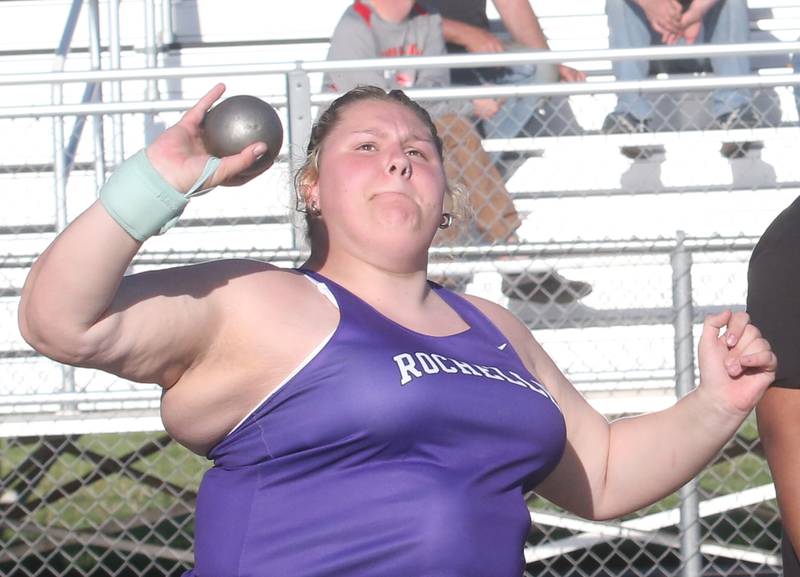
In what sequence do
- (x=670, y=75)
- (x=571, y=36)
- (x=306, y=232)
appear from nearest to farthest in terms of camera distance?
(x=306, y=232) → (x=670, y=75) → (x=571, y=36)

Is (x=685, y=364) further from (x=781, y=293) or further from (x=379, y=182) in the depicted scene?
(x=379, y=182)

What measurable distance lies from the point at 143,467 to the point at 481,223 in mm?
3218

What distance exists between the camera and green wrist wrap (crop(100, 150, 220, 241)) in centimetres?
165

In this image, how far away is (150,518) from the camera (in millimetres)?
6836

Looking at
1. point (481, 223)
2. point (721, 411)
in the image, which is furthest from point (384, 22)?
point (721, 411)

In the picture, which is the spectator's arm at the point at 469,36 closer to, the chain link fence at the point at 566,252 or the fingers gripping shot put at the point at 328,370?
the chain link fence at the point at 566,252

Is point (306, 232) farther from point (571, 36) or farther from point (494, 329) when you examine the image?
point (571, 36)

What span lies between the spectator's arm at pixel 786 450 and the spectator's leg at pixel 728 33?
3.60 metres

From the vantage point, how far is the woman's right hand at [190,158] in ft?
5.56

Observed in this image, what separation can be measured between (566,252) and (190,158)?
2.67m


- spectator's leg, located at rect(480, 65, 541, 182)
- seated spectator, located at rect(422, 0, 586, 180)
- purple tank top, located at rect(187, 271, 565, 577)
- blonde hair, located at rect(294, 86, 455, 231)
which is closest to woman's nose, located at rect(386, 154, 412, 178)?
blonde hair, located at rect(294, 86, 455, 231)

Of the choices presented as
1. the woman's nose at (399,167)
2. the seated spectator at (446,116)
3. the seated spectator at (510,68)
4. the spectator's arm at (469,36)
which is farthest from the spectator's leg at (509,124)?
the woman's nose at (399,167)

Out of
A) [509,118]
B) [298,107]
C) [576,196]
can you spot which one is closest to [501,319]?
[298,107]

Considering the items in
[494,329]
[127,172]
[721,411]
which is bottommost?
[721,411]
